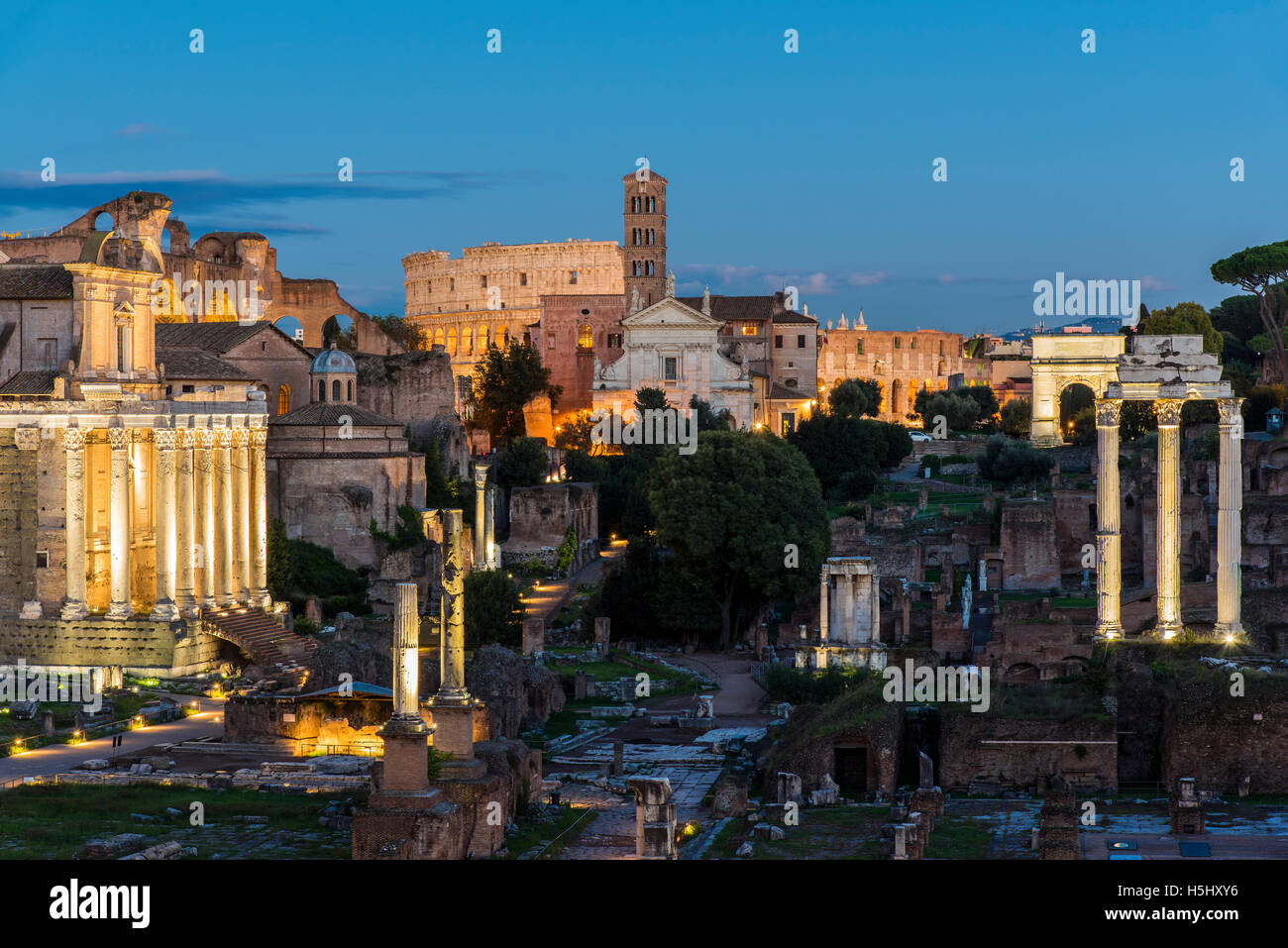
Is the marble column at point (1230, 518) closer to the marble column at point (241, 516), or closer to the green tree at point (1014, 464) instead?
the marble column at point (241, 516)

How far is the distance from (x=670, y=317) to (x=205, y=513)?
44.0 m

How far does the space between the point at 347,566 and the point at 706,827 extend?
3057cm

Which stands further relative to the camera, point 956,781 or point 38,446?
point 38,446

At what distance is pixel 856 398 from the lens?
104m

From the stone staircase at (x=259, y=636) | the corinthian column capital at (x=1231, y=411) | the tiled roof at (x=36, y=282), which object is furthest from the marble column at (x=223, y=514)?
the corinthian column capital at (x=1231, y=411)

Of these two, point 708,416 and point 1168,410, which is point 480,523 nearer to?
point 708,416

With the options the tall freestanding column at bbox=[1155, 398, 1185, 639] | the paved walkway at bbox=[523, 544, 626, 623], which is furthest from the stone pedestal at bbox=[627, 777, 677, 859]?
the paved walkway at bbox=[523, 544, 626, 623]

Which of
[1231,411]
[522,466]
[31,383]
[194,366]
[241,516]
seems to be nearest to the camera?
[1231,411]

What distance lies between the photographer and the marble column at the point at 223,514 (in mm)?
49031

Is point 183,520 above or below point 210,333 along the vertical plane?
below

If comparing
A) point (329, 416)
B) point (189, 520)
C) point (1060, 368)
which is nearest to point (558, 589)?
point (329, 416)
